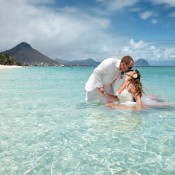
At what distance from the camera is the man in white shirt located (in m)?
9.05

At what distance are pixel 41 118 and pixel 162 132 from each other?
3602 millimetres

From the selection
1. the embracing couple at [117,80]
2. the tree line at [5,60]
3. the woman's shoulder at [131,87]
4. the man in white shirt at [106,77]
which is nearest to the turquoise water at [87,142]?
the embracing couple at [117,80]

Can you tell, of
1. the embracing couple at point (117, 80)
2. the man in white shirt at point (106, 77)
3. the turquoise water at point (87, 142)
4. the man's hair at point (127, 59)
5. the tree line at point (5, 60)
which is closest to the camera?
the turquoise water at point (87, 142)

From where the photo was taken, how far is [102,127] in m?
7.19

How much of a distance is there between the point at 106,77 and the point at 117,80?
0.44 m

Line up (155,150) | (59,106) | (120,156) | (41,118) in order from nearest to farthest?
(120,156)
(155,150)
(41,118)
(59,106)

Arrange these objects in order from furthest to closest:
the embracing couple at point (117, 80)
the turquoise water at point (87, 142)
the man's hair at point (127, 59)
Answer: the embracing couple at point (117, 80)
the man's hair at point (127, 59)
the turquoise water at point (87, 142)

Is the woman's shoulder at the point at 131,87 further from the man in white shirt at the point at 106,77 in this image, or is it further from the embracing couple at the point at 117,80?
the man in white shirt at the point at 106,77

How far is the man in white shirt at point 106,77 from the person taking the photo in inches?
356

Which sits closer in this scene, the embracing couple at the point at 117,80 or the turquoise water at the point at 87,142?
the turquoise water at the point at 87,142

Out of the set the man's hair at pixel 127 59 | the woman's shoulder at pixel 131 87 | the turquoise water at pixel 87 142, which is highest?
the man's hair at pixel 127 59

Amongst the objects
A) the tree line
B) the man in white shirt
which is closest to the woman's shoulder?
the man in white shirt

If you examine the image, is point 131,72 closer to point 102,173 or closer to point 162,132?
point 162,132

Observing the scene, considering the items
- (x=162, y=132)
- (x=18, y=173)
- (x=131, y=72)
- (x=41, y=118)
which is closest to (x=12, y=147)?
Answer: (x=18, y=173)
